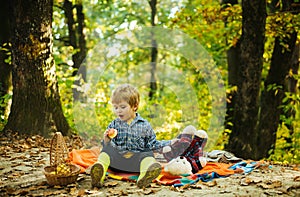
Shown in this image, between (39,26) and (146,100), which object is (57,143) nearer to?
(39,26)

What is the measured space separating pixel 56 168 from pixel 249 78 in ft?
13.1

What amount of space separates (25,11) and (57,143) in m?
3.32

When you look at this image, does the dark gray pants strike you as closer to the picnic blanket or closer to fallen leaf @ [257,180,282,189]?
the picnic blanket

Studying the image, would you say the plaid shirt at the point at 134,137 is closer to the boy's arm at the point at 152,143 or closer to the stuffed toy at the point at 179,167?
the boy's arm at the point at 152,143

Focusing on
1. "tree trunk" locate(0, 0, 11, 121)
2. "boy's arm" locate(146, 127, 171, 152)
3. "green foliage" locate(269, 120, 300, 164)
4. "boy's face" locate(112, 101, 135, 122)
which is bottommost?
"green foliage" locate(269, 120, 300, 164)

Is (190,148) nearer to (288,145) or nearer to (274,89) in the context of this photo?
(274,89)

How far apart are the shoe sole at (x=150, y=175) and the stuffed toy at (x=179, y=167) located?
0.37 metres

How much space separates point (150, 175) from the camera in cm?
426

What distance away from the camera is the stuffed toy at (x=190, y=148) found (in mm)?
5008

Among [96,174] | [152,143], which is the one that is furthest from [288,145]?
[96,174]

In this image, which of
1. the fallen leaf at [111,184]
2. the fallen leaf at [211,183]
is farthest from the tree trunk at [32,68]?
the fallen leaf at [211,183]

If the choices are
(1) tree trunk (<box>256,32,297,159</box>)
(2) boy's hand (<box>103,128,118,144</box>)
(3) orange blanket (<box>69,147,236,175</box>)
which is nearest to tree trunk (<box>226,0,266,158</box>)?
(1) tree trunk (<box>256,32,297,159</box>)

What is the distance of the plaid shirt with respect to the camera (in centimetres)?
471

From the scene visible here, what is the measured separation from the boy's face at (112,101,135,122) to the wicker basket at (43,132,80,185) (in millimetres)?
708
